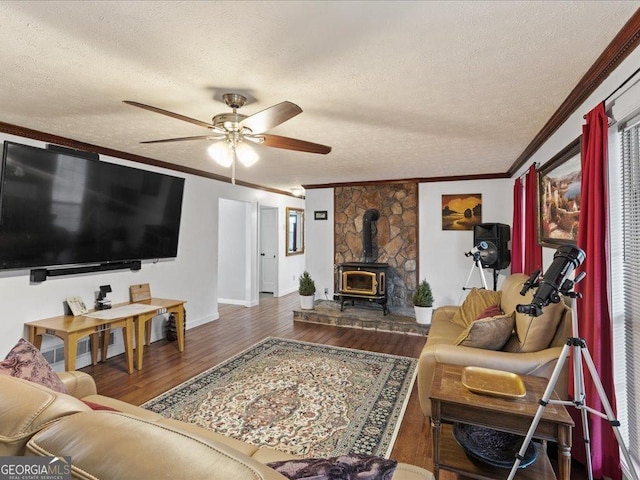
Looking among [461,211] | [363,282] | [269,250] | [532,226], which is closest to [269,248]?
[269,250]

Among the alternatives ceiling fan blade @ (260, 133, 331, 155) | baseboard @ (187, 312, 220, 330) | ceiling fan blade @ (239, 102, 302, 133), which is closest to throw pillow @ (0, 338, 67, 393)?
ceiling fan blade @ (239, 102, 302, 133)

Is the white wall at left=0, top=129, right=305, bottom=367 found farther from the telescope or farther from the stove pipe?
the telescope

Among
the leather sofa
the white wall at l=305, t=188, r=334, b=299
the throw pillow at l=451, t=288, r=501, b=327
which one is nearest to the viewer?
the leather sofa

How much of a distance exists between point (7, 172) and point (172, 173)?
1.99m

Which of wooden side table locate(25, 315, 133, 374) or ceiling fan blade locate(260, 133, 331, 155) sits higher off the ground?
ceiling fan blade locate(260, 133, 331, 155)

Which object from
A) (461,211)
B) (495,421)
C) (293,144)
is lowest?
(495,421)

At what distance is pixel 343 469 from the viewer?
0.83 m

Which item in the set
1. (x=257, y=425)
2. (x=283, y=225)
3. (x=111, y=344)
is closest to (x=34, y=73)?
(x=257, y=425)

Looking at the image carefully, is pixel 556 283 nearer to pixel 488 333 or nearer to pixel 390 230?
pixel 488 333

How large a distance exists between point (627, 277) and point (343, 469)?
2002mm

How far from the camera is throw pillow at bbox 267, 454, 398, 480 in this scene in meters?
0.80

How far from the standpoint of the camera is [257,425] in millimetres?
2416

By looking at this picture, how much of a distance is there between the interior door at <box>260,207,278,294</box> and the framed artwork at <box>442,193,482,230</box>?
367cm

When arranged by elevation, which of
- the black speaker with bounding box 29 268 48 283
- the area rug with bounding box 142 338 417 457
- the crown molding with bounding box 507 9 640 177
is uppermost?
the crown molding with bounding box 507 9 640 177
